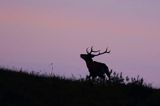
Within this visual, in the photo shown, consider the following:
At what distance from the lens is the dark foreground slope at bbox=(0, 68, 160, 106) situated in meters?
19.3

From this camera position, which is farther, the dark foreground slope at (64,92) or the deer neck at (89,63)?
the deer neck at (89,63)

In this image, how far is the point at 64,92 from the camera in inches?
796

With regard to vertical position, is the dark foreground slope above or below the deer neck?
below

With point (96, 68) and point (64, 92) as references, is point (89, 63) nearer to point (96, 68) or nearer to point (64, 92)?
point (96, 68)

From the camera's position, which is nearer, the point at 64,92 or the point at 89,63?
the point at 64,92

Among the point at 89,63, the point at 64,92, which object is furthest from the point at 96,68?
the point at 64,92

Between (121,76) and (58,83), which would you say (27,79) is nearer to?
(58,83)

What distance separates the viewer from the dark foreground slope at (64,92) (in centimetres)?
1927

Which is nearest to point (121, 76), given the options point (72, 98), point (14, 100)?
point (72, 98)

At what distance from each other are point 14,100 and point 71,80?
3383 mm

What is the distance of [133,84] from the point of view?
2172 centimetres

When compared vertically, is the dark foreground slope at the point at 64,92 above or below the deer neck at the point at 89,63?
below

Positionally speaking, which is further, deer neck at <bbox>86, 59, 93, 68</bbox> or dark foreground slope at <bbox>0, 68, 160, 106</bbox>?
deer neck at <bbox>86, 59, 93, 68</bbox>

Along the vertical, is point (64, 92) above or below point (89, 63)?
below
